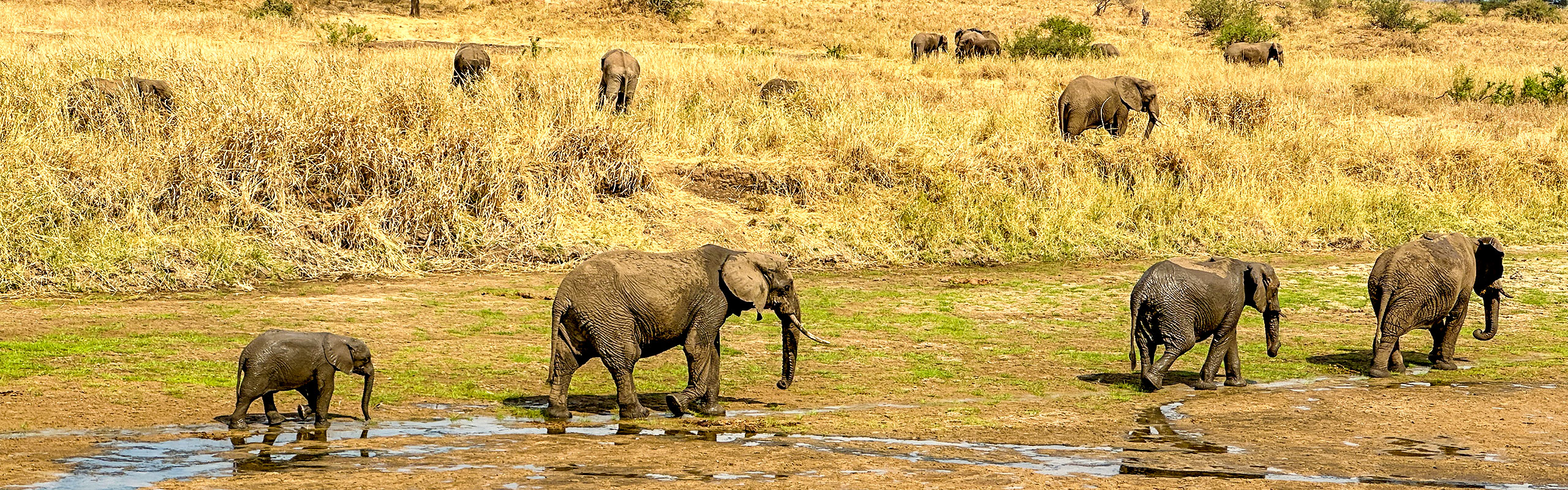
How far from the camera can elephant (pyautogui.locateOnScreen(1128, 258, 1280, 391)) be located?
9.53 m

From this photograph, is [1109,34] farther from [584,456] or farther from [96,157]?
[584,456]

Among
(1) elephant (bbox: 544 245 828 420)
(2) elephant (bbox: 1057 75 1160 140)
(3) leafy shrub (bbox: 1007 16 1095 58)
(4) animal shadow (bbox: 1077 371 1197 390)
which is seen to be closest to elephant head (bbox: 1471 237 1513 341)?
(4) animal shadow (bbox: 1077 371 1197 390)

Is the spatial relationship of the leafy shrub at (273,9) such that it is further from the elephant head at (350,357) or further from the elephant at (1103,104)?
the elephant head at (350,357)

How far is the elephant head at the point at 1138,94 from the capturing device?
21391 mm

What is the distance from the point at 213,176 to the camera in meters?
14.7

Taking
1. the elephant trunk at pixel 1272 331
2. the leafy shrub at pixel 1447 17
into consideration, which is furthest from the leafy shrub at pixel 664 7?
the elephant trunk at pixel 1272 331

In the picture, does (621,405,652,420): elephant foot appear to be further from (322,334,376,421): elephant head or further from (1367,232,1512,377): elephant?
(1367,232,1512,377): elephant

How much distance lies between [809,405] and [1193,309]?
8.60ft

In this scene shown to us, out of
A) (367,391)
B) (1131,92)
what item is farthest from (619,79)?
(367,391)

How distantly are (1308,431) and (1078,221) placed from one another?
9264 mm

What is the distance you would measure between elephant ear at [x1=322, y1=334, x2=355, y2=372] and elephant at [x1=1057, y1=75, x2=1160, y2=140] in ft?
47.5

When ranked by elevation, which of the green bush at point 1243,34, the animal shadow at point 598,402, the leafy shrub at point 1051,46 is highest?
the green bush at point 1243,34

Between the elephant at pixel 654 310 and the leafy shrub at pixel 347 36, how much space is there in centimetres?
2032

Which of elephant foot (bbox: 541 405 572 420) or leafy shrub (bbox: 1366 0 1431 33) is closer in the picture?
elephant foot (bbox: 541 405 572 420)
